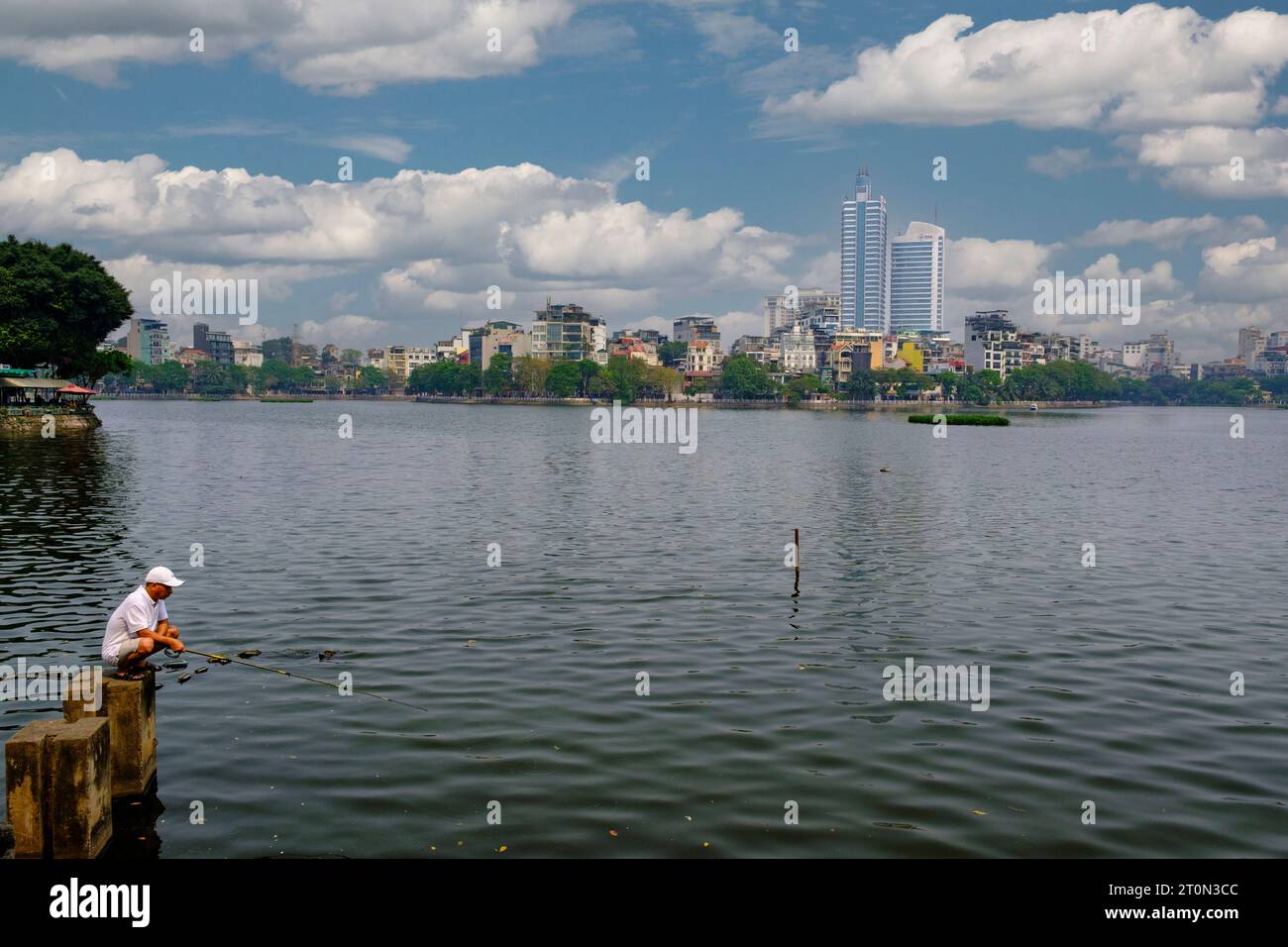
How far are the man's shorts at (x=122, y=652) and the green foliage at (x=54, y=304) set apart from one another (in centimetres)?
9500

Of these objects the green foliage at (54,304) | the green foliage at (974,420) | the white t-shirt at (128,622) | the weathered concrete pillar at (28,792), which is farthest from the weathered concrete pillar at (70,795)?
the green foliage at (974,420)

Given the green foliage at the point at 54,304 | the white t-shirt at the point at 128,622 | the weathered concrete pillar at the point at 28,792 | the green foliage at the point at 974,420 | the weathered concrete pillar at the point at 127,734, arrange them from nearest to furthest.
Result: the weathered concrete pillar at the point at 28,792
the weathered concrete pillar at the point at 127,734
the white t-shirt at the point at 128,622
the green foliage at the point at 54,304
the green foliage at the point at 974,420

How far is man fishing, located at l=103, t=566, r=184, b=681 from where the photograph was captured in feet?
47.2

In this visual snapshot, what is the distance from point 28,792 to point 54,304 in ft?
327

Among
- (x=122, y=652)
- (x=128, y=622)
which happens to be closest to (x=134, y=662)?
(x=122, y=652)

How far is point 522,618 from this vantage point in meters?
24.9

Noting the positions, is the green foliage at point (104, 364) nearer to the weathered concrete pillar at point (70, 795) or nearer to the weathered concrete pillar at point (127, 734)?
the weathered concrete pillar at point (127, 734)

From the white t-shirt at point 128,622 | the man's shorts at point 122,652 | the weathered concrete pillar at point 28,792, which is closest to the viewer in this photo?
the weathered concrete pillar at point 28,792

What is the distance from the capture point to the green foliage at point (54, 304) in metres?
95.5

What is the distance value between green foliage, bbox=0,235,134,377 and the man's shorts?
95.0 meters

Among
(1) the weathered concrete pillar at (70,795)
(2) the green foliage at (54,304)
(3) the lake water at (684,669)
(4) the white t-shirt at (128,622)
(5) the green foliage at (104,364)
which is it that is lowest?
(3) the lake water at (684,669)

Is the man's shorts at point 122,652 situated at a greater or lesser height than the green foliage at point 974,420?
lesser

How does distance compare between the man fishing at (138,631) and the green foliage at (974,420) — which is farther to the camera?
the green foliage at (974,420)
